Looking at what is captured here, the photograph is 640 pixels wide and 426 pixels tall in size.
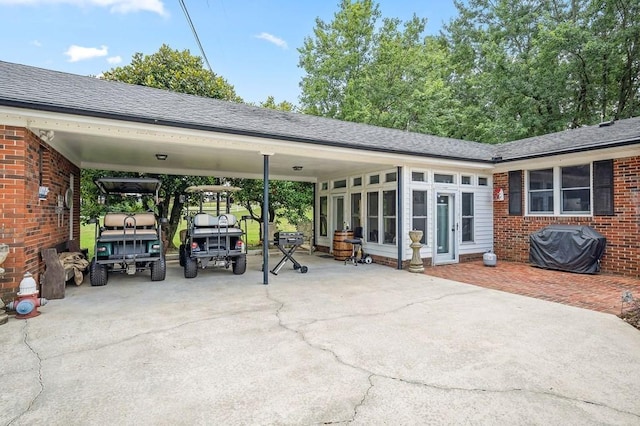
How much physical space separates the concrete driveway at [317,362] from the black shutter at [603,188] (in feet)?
13.7

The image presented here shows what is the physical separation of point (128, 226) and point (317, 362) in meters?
6.00

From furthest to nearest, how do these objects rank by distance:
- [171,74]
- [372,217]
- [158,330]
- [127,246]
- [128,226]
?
[171,74] → [372,217] → [128,226] → [127,246] → [158,330]

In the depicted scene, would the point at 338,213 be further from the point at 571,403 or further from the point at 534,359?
the point at 571,403

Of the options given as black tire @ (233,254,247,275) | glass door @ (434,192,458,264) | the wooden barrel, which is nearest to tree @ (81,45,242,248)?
black tire @ (233,254,247,275)

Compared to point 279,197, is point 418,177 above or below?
above

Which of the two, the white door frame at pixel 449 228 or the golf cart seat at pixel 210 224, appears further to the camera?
the white door frame at pixel 449 228

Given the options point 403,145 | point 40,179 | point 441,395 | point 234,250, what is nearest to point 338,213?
point 403,145

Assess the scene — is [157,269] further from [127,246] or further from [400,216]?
[400,216]

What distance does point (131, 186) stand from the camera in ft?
26.3

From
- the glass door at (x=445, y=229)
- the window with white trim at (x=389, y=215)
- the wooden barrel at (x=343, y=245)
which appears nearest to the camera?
the window with white trim at (x=389, y=215)

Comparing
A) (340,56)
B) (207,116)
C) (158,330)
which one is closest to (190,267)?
(207,116)

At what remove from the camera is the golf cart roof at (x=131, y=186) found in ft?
24.1

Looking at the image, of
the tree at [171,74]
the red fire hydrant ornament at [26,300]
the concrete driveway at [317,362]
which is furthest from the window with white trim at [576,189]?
the tree at [171,74]

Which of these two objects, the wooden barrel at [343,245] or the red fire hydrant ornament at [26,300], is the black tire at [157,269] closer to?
the red fire hydrant ornament at [26,300]
